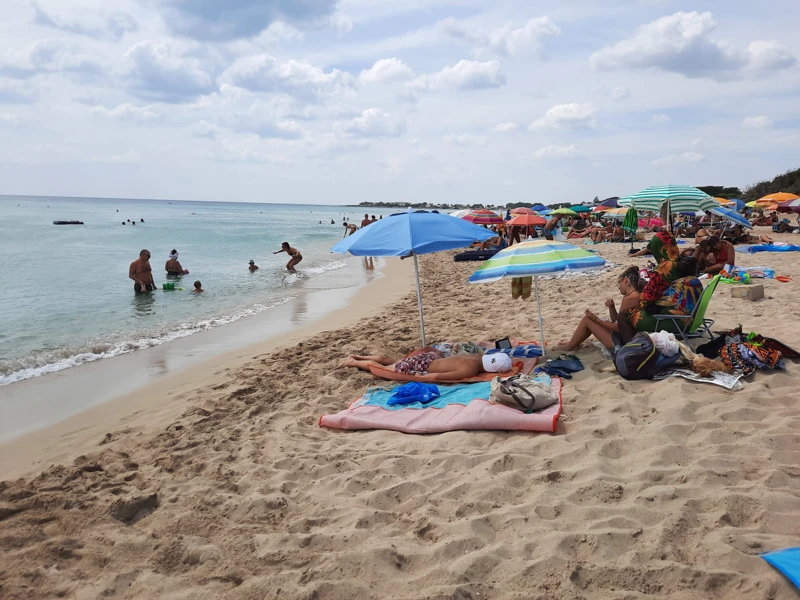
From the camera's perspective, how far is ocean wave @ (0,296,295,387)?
691cm

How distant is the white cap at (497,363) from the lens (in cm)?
527

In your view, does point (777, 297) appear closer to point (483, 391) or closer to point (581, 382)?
point (581, 382)

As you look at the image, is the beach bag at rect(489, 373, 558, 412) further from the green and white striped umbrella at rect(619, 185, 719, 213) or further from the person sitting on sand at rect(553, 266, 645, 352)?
the green and white striped umbrella at rect(619, 185, 719, 213)

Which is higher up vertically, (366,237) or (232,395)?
(366,237)

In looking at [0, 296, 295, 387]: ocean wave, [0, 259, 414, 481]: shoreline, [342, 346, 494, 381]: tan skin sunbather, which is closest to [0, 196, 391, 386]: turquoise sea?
[0, 296, 295, 387]: ocean wave

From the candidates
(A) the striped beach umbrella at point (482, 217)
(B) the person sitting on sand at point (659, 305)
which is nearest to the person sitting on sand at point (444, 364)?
(B) the person sitting on sand at point (659, 305)

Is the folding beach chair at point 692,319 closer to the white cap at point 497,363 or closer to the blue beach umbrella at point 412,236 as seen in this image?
the white cap at point 497,363

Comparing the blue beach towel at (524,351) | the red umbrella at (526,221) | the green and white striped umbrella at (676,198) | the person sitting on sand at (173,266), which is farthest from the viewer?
the person sitting on sand at (173,266)

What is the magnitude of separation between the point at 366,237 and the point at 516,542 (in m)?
3.42

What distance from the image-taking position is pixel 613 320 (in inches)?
225

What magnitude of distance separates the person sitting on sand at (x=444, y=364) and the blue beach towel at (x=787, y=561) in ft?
9.79

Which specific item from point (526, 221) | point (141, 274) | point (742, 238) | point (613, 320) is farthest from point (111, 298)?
point (742, 238)

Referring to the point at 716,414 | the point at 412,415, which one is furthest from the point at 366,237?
the point at 716,414

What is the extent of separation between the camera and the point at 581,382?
480 centimetres
